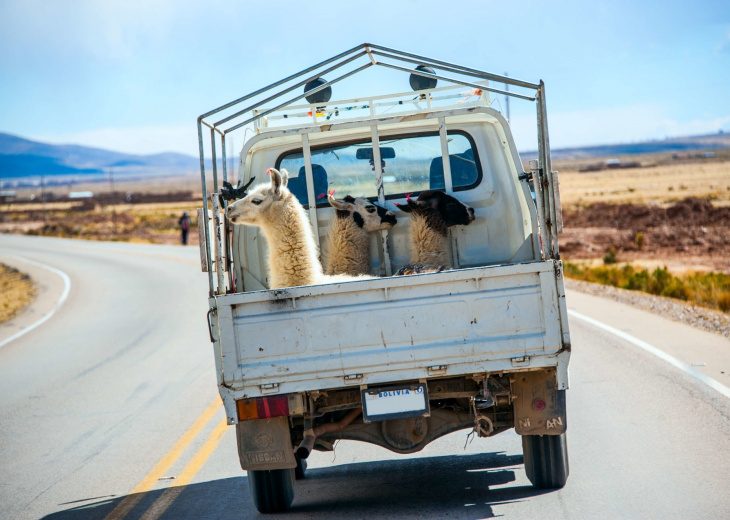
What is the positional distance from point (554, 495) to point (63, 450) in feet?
16.2

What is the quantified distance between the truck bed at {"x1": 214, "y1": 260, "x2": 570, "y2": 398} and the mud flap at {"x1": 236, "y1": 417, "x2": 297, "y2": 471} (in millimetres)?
429

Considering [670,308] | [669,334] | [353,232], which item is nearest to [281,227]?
[353,232]

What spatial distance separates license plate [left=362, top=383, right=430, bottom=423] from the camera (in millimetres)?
5160

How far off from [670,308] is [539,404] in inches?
411

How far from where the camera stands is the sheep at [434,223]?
273 inches

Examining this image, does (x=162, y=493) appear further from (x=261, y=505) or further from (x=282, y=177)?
(x=282, y=177)

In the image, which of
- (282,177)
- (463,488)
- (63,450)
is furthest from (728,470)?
(63,450)

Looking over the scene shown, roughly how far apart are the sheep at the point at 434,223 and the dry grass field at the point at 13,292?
54.1ft

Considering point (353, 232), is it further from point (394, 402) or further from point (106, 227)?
point (106, 227)

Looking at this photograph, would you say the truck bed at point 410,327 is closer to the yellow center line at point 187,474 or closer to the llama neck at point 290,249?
the llama neck at point 290,249

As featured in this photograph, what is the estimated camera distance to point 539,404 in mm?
5320

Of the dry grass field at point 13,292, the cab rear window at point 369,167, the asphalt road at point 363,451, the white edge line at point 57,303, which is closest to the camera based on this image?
the asphalt road at point 363,451

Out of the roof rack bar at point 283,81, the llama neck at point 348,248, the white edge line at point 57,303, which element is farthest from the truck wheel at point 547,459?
the white edge line at point 57,303

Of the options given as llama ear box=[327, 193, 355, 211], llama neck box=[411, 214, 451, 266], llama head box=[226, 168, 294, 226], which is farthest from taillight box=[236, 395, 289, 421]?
llama ear box=[327, 193, 355, 211]
